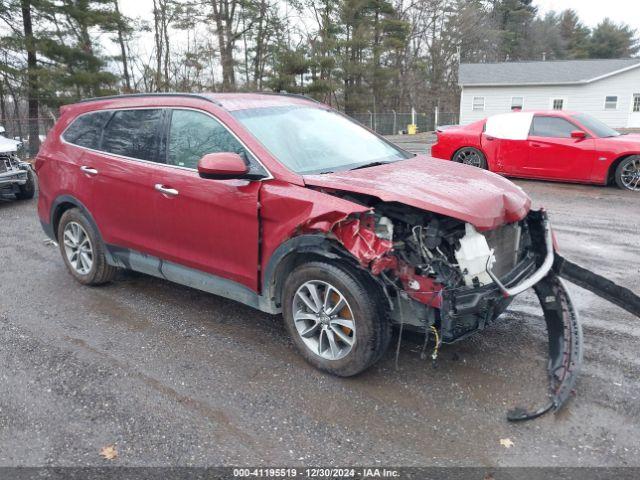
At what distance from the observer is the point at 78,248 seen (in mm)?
5129

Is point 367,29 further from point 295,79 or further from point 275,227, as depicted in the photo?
point 275,227

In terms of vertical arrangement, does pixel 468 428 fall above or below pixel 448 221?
below

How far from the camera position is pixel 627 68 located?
29.7 meters

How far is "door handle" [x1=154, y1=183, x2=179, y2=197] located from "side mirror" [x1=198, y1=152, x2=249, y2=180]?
64 centimetres

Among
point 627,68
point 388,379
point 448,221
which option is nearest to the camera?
point 448,221

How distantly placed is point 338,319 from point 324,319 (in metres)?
0.11

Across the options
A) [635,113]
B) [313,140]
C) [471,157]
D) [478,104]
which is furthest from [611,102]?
[313,140]

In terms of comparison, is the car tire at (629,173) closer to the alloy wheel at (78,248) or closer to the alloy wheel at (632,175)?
the alloy wheel at (632,175)

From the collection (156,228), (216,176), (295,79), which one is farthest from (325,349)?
(295,79)

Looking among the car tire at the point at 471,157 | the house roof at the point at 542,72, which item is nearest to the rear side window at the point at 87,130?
the car tire at the point at 471,157

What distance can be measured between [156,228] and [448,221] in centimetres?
243

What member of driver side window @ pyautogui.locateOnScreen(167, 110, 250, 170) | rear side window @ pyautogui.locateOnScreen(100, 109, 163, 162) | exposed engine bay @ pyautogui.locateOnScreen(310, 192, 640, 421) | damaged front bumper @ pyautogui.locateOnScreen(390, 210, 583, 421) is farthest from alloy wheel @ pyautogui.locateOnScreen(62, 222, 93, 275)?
damaged front bumper @ pyautogui.locateOnScreen(390, 210, 583, 421)

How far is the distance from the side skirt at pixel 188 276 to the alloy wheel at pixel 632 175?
28.5 feet

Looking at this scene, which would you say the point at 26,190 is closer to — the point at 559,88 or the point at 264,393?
the point at 264,393
